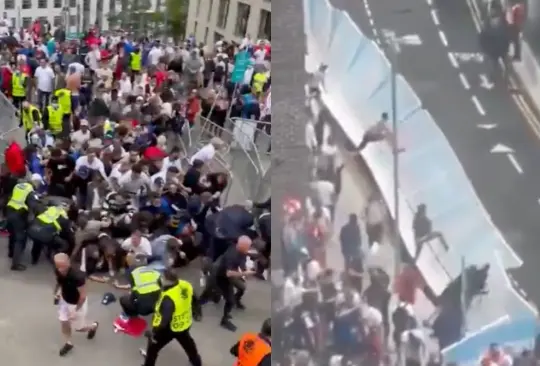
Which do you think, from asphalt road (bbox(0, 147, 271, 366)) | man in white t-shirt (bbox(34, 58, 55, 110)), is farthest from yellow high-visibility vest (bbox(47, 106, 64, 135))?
asphalt road (bbox(0, 147, 271, 366))

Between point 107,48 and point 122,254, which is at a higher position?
point 122,254

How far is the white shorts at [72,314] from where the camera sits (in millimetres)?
8688

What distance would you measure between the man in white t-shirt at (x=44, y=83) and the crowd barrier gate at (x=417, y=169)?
394 inches

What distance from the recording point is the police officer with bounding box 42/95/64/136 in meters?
14.6

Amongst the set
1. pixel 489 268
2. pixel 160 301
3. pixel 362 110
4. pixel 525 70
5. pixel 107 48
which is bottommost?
pixel 107 48

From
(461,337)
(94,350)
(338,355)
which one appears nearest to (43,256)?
(94,350)

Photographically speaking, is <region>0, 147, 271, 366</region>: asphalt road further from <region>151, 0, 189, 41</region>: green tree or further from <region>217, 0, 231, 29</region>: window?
<region>151, 0, 189, 41</region>: green tree

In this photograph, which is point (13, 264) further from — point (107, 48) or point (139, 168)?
point (107, 48)

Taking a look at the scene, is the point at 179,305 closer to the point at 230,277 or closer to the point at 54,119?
the point at 230,277

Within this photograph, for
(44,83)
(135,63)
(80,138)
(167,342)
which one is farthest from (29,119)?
(167,342)

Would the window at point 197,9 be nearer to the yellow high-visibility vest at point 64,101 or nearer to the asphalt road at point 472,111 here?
the yellow high-visibility vest at point 64,101

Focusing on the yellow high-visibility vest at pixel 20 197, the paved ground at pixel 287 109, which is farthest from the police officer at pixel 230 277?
the yellow high-visibility vest at pixel 20 197

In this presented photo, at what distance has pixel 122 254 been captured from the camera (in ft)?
34.1

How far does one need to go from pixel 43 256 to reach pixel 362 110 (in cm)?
555
